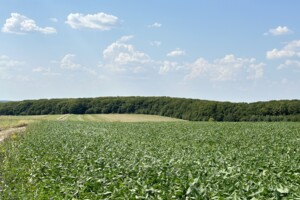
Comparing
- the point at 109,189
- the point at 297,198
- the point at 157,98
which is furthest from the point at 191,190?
the point at 157,98

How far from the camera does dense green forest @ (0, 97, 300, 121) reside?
2736 inches

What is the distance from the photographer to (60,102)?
108 meters

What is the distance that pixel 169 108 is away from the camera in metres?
90.3

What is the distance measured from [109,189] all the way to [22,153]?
1008cm

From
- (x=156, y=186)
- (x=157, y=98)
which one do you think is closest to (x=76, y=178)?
(x=156, y=186)

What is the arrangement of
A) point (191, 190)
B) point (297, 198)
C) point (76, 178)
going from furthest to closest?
1. point (76, 178)
2. point (191, 190)
3. point (297, 198)

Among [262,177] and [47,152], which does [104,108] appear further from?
[262,177]

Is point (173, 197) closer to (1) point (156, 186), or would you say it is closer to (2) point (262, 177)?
(1) point (156, 186)

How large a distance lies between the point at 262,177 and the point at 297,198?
1.91m

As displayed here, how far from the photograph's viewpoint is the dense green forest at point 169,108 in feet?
228

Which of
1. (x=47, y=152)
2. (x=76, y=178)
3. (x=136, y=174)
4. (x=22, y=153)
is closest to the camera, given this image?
(x=136, y=174)

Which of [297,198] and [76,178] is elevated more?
[297,198]

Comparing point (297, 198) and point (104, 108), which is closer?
point (297, 198)

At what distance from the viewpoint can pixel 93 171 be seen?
9180 mm
